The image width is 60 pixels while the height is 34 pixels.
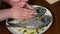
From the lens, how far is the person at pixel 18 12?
762mm

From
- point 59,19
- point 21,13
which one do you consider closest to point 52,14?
point 59,19

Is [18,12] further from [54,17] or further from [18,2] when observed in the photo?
[54,17]

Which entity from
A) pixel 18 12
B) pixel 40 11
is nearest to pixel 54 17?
pixel 40 11

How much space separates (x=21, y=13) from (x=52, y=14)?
0.50 ft

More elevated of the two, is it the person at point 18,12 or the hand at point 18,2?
the hand at point 18,2

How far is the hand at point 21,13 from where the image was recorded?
30.3 inches

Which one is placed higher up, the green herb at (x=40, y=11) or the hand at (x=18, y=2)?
the hand at (x=18, y=2)

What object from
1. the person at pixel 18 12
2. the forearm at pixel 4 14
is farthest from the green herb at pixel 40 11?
the forearm at pixel 4 14

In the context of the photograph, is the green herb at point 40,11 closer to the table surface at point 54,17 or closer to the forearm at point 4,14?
the table surface at point 54,17

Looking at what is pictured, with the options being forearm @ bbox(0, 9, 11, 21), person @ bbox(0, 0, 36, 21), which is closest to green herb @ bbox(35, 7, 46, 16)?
person @ bbox(0, 0, 36, 21)

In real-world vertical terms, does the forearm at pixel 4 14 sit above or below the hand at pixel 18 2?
below

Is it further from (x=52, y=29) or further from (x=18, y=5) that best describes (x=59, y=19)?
(x=18, y=5)

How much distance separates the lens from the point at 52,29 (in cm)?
75

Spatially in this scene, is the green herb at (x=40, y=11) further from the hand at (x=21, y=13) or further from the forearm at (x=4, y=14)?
the forearm at (x=4, y=14)
